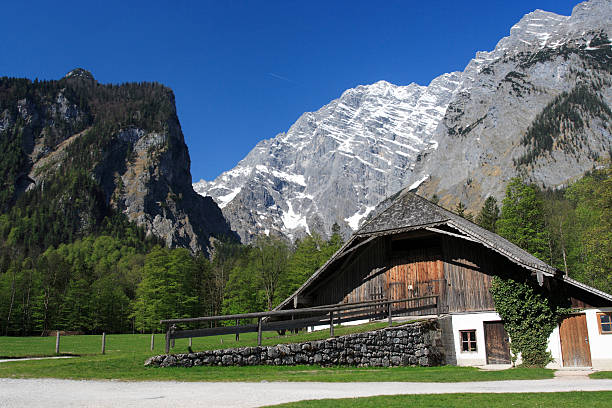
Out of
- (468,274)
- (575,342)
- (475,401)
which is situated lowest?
(475,401)

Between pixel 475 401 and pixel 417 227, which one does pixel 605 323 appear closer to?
pixel 417 227

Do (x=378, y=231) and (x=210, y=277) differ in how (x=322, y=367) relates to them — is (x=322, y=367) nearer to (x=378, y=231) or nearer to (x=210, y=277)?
(x=378, y=231)

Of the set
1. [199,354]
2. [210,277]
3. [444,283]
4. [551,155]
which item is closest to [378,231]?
[444,283]

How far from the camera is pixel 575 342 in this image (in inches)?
849

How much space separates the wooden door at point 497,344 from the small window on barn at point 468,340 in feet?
1.98

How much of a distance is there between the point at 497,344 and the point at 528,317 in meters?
2.07

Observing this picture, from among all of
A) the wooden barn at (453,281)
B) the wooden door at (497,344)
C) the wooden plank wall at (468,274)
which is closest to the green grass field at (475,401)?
the wooden barn at (453,281)

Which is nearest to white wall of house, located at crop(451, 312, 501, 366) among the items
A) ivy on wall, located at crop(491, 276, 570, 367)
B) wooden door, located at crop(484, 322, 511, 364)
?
wooden door, located at crop(484, 322, 511, 364)

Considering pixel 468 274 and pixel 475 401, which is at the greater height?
pixel 468 274

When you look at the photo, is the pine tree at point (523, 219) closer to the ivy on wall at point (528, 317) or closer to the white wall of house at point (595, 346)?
the ivy on wall at point (528, 317)

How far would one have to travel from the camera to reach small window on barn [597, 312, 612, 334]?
69.1 ft

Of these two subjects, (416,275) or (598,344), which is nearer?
(598,344)

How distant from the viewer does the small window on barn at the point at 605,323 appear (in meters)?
21.1

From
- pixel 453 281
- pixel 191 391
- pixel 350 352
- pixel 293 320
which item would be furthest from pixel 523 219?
pixel 191 391
